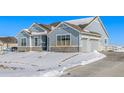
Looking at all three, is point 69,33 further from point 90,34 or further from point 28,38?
point 28,38

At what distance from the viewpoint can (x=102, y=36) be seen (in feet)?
86.4

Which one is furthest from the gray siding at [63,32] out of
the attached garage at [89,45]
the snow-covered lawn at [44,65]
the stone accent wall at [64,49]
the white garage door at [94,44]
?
the snow-covered lawn at [44,65]

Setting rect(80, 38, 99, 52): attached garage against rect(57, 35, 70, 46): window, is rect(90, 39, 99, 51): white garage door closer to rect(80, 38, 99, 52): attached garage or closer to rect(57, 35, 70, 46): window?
rect(80, 38, 99, 52): attached garage

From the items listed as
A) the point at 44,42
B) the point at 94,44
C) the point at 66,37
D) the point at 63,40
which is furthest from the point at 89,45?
the point at 44,42

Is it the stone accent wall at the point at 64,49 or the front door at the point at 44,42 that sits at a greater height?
the front door at the point at 44,42

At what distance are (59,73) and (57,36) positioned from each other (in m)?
12.4

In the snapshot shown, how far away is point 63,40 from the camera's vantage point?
21.7m

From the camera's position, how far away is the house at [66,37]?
2100cm

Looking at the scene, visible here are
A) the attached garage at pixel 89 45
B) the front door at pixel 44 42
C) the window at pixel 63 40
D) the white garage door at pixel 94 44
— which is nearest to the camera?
the attached garage at pixel 89 45

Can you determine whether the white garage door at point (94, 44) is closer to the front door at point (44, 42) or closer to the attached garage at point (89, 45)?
the attached garage at point (89, 45)

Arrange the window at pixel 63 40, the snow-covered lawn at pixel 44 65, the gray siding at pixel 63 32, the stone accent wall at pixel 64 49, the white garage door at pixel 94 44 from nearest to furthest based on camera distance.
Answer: the snow-covered lawn at pixel 44 65 → the gray siding at pixel 63 32 → the stone accent wall at pixel 64 49 → the window at pixel 63 40 → the white garage door at pixel 94 44

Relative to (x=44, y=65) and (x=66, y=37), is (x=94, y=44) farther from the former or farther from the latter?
(x=44, y=65)

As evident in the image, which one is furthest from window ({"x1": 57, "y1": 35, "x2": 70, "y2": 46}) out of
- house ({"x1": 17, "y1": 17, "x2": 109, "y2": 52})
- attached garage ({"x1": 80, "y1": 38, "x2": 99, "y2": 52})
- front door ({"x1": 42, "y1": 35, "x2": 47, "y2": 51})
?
front door ({"x1": 42, "y1": 35, "x2": 47, "y2": 51})

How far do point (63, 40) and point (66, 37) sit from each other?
536 mm
